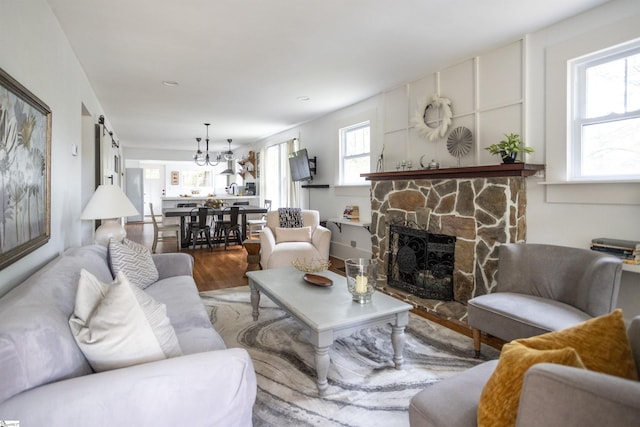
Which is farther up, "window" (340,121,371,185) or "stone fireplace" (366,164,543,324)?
Result: "window" (340,121,371,185)

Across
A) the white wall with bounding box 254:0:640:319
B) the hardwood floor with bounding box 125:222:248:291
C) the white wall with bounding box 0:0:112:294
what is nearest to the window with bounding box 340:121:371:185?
the white wall with bounding box 254:0:640:319

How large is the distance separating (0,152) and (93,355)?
1.01 metres

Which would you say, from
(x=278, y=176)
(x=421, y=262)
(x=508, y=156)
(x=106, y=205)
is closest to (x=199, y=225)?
(x=278, y=176)

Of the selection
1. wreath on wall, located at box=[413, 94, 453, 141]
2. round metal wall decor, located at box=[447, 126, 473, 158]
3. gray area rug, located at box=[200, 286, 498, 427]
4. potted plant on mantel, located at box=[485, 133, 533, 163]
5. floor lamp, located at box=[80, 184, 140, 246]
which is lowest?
gray area rug, located at box=[200, 286, 498, 427]

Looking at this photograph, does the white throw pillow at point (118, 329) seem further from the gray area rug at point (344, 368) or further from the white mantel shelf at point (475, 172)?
the white mantel shelf at point (475, 172)

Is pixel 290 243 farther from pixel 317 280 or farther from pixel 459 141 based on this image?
pixel 459 141

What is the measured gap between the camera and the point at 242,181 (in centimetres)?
1138

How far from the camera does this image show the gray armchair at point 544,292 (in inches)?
78.7

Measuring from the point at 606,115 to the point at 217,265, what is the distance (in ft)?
15.9

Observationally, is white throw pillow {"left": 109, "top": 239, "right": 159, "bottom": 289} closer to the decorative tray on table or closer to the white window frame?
the decorative tray on table

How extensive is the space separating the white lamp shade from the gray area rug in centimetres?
122

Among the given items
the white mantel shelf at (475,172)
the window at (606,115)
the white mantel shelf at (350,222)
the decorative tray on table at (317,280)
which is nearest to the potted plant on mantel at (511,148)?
the white mantel shelf at (475,172)

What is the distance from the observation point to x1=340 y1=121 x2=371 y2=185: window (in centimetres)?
525

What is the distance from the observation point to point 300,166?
21.0 feet
